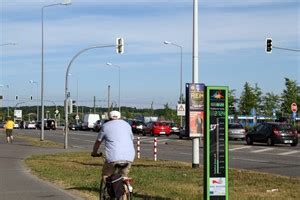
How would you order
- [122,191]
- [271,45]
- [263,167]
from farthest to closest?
[271,45]
[263,167]
[122,191]

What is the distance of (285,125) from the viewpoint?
1506 inches

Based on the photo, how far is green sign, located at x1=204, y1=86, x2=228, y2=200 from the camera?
974 cm

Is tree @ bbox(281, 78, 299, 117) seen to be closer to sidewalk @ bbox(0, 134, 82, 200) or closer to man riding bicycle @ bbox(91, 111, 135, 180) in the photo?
sidewalk @ bbox(0, 134, 82, 200)

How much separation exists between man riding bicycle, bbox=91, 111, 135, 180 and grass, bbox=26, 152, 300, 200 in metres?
2.70

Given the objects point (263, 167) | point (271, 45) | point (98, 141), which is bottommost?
point (263, 167)

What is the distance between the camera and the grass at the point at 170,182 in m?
Answer: 12.1

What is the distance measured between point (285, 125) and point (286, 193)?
1044 inches

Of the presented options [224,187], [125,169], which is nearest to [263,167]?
[224,187]

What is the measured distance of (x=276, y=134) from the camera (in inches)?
1486

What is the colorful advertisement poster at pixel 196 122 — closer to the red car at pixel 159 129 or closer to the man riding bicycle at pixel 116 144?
the man riding bicycle at pixel 116 144

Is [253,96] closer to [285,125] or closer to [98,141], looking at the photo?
[285,125]

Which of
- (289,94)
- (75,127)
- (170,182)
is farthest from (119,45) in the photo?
(75,127)

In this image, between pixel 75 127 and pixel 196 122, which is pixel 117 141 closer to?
pixel 196 122

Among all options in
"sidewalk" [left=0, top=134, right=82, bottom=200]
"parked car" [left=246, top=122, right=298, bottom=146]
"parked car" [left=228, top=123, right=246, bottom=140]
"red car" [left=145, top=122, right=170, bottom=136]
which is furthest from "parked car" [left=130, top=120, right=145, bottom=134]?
"sidewalk" [left=0, top=134, right=82, bottom=200]
